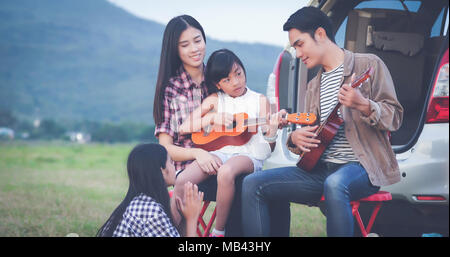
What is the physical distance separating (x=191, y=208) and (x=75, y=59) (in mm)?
68341

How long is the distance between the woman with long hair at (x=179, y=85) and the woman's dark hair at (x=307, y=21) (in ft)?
1.87

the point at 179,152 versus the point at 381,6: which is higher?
the point at 381,6

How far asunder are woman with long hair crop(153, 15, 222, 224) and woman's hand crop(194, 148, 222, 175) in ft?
0.19

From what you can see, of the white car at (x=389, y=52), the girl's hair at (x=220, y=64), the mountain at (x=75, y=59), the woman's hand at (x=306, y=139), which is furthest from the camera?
the mountain at (x=75, y=59)

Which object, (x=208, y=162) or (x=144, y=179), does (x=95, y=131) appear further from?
(x=144, y=179)

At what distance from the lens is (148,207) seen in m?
2.15

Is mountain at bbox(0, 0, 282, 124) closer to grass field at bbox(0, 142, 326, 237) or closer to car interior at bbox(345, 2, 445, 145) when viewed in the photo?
grass field at bbox(0, 142, 326, 237)

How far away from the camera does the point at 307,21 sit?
2.36m

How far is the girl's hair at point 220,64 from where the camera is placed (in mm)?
2539

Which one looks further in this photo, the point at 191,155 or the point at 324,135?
the point at 191,155

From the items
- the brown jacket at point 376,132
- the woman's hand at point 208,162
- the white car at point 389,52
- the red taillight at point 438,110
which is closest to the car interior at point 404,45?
the white car at point 389,52

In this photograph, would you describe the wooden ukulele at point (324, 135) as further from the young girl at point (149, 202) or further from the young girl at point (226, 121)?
the young girl at point (149, 202)

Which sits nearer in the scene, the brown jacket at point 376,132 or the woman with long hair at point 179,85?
the brown jacket at point 376,132

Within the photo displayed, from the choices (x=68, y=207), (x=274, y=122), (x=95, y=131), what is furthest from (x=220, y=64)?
(x=95, y=131)
